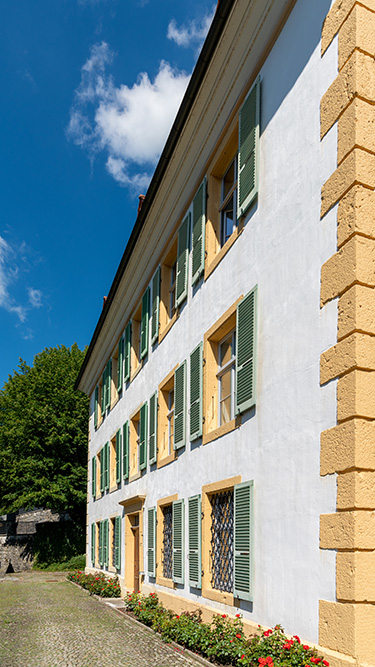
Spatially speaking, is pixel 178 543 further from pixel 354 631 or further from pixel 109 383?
pixel 109 383

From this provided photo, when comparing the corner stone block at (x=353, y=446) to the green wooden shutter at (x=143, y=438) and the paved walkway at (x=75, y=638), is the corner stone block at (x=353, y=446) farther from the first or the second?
the green wooden shutter at (x=143, y=438)

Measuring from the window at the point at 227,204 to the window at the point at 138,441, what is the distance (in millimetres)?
6122

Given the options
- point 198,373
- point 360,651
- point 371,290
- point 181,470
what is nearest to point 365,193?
point 371,290

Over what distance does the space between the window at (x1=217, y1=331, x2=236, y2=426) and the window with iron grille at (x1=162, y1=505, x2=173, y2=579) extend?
3812 millimetres

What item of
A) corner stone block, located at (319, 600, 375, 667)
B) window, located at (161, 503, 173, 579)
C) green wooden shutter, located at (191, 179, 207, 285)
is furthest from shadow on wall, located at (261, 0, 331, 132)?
window, located at (161, 503, 173, 579)

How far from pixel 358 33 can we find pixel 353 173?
147cm

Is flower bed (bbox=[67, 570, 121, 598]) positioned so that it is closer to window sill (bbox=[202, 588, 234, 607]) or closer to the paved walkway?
the paved walkway

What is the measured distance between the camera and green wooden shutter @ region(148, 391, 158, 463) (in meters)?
14.9

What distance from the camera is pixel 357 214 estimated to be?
21.2ft

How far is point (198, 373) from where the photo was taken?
11438mm

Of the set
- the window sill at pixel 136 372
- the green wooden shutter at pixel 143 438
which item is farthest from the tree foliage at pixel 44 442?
the green wooden shutter at pixel 143 438

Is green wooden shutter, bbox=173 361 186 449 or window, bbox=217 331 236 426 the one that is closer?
window, bbox=217 331 236 426

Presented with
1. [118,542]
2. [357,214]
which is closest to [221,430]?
[357,214]

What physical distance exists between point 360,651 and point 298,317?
11.0 feet
